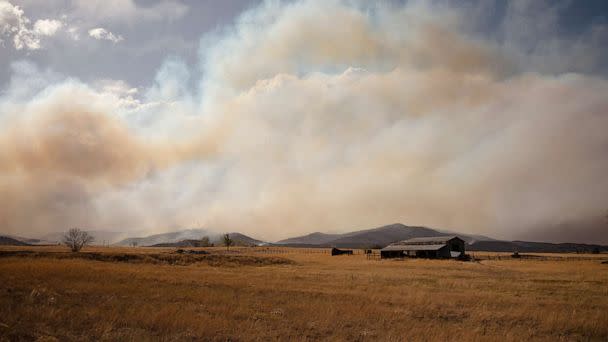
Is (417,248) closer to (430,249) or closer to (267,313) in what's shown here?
(430,249)

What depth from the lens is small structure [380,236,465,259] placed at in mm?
80988

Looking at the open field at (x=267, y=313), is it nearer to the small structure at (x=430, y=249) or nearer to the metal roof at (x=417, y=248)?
the metal roof at (x=417, y=248)

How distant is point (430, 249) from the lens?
263ft

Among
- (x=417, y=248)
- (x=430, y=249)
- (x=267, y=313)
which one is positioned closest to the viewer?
(x=267, y=313)

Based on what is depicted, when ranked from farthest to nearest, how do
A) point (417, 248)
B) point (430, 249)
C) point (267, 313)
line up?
point (417, 248)
point (430, 249)
point (267, 313)

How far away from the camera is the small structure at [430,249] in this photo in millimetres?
80988

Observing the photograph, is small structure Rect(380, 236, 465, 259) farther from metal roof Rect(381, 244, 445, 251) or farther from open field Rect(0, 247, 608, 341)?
open field Rect(0, 247, 608, 341)

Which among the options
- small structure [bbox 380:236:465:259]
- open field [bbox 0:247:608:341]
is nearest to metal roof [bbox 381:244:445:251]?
small structure [bbox 380:236:465:259]

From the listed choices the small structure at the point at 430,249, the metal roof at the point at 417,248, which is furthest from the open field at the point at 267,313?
the small structure at the point at 430,249

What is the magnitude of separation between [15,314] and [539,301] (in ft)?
79.7

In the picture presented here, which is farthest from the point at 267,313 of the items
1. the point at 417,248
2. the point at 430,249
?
the point at 417,248

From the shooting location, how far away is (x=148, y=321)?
12.4 metres

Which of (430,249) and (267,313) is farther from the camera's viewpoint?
(430,249)

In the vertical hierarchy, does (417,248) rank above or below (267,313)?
below
